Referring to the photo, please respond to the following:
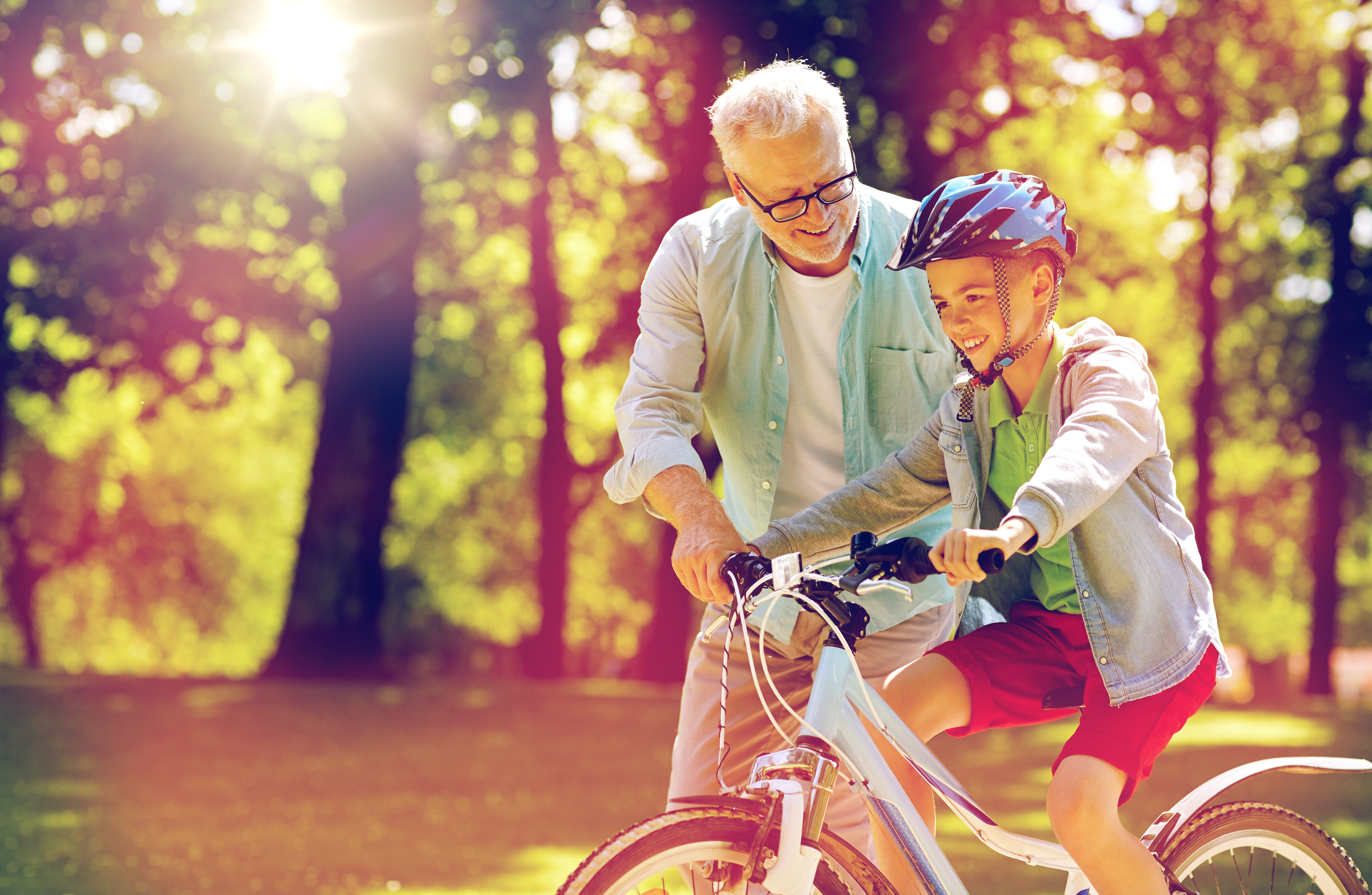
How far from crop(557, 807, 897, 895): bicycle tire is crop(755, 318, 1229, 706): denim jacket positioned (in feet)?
2.14

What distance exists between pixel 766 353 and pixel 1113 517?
102 centimetres

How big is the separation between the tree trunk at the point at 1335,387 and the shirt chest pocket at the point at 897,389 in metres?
20.1

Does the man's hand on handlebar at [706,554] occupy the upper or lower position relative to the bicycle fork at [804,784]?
upper

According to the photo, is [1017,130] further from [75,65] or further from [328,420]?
[75,65]

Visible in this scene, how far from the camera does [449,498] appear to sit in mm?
30734

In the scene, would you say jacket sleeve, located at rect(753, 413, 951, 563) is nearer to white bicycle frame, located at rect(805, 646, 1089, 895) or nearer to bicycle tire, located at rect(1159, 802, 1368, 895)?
white bicycle frame, located at rect(805, 646, 1089, 895)

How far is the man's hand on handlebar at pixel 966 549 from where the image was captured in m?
2.46

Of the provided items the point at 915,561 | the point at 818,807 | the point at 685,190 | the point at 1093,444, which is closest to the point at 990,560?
the point at 915,561

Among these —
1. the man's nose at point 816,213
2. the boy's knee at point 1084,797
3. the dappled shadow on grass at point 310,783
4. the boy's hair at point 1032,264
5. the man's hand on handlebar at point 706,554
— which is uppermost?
the man's nose at point 816,213

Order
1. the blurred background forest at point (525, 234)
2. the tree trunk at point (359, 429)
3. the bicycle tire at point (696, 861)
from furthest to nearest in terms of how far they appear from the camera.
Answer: the tree trunk at point (359, 429) → the blurred background forest at point (525, 234) → the bicycle tire at point (696, 861)

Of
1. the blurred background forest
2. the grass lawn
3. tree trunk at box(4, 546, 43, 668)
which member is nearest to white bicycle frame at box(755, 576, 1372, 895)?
the grass lawn

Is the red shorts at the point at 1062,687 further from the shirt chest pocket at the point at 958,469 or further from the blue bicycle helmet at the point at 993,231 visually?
the blue bicycle helmet at the point at 993,231

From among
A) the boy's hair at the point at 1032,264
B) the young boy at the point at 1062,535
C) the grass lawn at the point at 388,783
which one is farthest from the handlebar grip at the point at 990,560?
the grass lawn at the point at 388,783

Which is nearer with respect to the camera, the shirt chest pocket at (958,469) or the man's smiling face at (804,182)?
the shirt chest pocket at (958,469)
